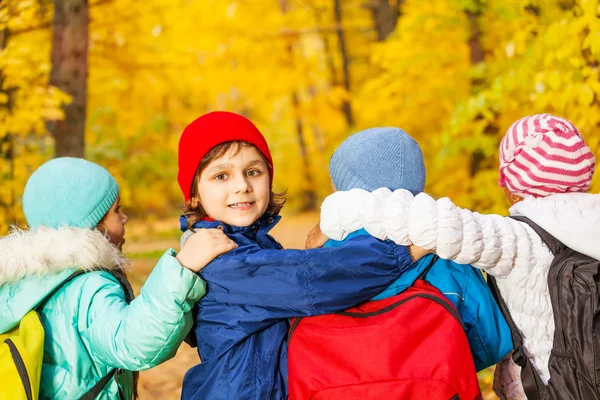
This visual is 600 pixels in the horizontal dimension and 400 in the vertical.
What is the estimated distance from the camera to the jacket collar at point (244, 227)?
2.14 meters

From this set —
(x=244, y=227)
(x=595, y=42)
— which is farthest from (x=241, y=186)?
(x=595, y=42)

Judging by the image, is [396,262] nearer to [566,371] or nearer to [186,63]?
[566,371]

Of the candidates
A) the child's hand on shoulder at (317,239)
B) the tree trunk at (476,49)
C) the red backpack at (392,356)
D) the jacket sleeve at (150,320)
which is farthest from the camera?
the tree trunk at (476,49)

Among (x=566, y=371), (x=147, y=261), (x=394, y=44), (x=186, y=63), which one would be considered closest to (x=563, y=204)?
(x=566, y=371)

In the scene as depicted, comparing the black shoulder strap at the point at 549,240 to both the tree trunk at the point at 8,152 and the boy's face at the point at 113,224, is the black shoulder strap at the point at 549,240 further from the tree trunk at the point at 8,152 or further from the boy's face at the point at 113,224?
the tree trunk at the point at 8,152

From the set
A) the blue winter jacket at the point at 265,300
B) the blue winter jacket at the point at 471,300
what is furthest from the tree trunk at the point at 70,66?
the blue winter jacket at the point at 471,300

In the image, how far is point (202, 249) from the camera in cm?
192

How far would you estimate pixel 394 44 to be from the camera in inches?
291

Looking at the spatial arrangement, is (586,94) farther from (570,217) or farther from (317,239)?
(317,239)

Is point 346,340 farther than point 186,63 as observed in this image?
No

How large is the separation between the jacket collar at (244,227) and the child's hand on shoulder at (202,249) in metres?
0.16

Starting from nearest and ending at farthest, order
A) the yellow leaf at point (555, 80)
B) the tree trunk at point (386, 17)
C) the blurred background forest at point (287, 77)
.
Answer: the yellow leaf at point (555, 80)
the blurred background forest at point (287, 77)
the tree trunk at point (386, 17)

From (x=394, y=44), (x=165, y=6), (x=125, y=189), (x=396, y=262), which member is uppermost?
(x=165, y=6)

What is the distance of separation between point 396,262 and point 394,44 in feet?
19.6
